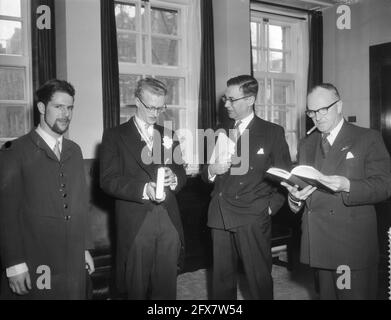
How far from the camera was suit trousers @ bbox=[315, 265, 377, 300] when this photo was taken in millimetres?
2279

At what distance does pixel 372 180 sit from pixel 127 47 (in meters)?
4.00

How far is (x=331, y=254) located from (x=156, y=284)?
1.15m

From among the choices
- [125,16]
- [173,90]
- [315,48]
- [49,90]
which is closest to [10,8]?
[125,16]

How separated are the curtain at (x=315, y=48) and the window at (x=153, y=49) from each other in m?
2.41

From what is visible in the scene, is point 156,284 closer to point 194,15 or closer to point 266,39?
point 194,15

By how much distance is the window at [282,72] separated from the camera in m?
6.65

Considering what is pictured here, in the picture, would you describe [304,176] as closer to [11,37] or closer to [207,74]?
[207,74]

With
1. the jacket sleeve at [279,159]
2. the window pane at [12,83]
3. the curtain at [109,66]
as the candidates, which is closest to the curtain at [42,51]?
the window pane at [12,83]

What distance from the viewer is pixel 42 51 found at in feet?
14.3

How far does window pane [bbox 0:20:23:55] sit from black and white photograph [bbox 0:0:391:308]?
0.01 metres

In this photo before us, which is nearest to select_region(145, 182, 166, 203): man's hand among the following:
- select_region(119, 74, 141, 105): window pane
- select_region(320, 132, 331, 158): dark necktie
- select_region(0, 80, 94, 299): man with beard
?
select_region(0, 80, 94, 299): man with beard

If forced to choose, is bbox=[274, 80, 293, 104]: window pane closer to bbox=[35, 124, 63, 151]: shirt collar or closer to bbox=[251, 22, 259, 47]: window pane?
bbox=[251, 22, 259, 47]: window pane
